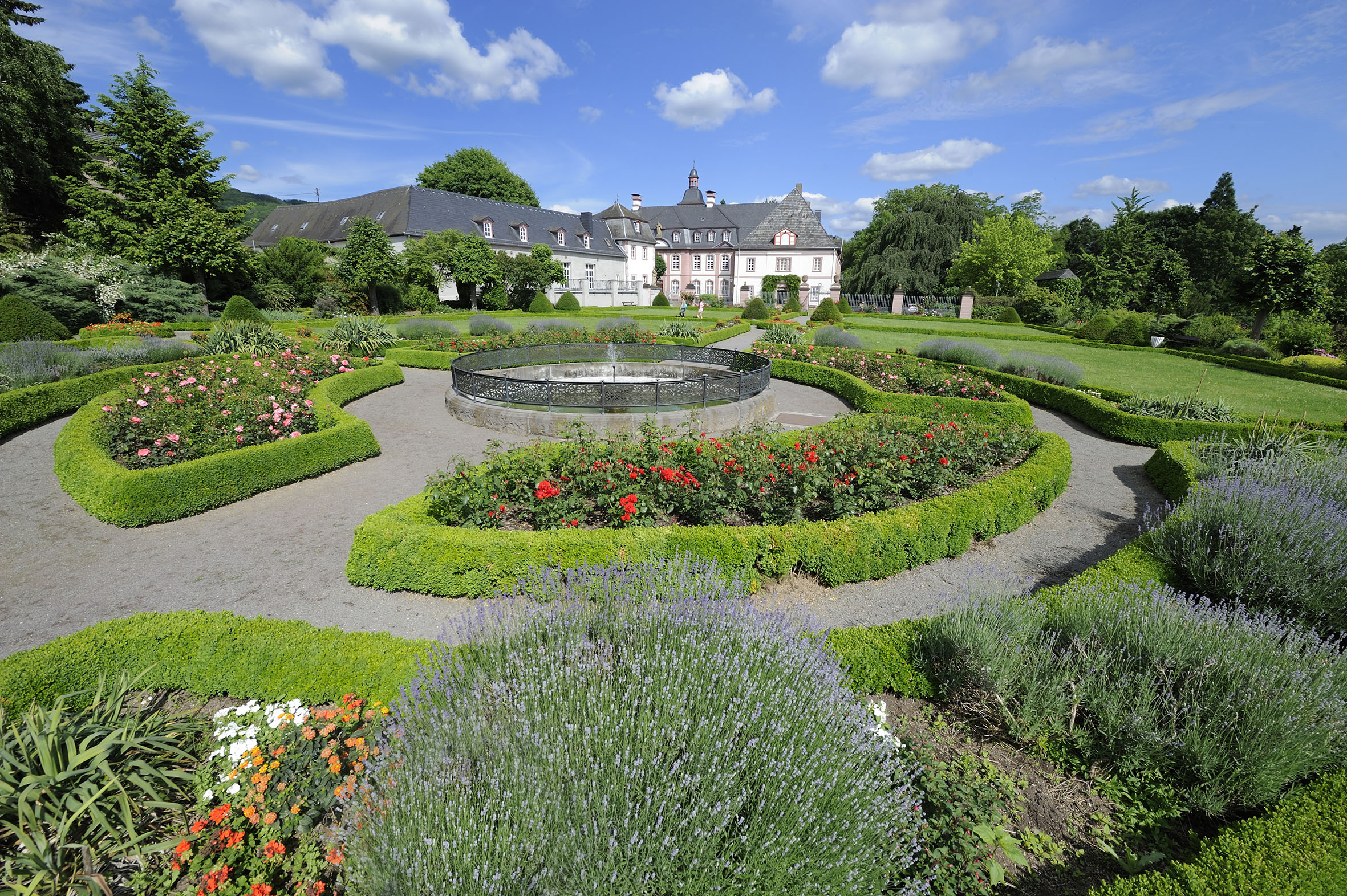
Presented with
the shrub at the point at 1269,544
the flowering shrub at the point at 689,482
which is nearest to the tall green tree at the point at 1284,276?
the shrub at the point at 1269,544

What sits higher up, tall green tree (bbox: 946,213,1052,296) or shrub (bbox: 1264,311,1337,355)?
tall green tree (bbox: 946,213,1052,296)

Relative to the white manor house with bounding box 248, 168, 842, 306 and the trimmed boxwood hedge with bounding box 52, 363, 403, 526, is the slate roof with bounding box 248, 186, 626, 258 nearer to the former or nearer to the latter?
Answer: the white manor house with bounding box 248, 168, 842, 306

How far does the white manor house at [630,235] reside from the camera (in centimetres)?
4125

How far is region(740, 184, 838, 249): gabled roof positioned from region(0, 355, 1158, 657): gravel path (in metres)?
47.8

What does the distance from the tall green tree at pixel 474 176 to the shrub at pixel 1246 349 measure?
5146cm

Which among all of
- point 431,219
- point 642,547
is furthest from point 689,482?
point 431,219

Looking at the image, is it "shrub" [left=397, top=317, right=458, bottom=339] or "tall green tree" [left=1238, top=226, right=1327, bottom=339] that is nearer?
"shrub" [left=397, top=317, right=458, bottom=339]

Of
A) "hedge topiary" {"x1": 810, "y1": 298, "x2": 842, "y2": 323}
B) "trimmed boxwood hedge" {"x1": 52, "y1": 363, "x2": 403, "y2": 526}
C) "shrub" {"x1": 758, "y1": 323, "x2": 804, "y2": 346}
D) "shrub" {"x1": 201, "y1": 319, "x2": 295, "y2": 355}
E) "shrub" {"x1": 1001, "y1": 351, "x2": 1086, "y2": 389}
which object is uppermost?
"hedge topiary" {"x1": 810, "y1": 298, "x2": 842, "y2": 323}

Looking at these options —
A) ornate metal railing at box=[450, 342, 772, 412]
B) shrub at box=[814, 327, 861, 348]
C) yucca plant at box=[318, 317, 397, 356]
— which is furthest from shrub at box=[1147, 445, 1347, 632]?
yucca plant at box=[318, 317, 397, 356]

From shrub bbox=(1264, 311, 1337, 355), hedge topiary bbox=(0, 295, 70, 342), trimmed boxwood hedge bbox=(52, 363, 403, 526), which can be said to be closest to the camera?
trimmed boxwood hedge bbox=(52, 363, 403, 526)

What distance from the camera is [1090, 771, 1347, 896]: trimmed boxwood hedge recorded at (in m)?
2.29

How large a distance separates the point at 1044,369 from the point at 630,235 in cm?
4474

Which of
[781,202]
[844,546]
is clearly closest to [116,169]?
[844,546]

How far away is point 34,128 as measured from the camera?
25.8 meters
